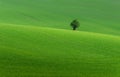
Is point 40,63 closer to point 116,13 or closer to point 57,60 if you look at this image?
point 57,60

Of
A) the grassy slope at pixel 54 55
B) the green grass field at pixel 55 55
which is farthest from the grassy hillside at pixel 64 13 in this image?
the grassy slope at pixel 54 55

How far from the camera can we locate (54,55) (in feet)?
50.4

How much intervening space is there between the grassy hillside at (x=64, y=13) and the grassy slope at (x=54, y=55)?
15.8 metres

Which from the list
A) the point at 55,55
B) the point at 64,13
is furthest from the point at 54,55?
the point at 64,13

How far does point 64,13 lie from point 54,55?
30.2 m

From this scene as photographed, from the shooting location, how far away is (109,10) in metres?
49.9

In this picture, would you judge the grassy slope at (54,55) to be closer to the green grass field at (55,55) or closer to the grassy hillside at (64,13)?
the green grass field at (55,55)

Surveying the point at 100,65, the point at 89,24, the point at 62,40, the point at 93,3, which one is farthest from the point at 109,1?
the point at 100,65

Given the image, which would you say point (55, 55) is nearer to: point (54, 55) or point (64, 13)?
point (54, 55)

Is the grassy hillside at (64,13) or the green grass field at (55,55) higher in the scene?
the grassy hillside at (64,13)

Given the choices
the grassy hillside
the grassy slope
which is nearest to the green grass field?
the grassy slope

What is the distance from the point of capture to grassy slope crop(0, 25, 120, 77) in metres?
13.4

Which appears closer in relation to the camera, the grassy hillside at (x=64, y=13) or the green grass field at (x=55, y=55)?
the green grass field at (x=55, y=55)

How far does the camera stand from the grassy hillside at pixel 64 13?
3775 cm
